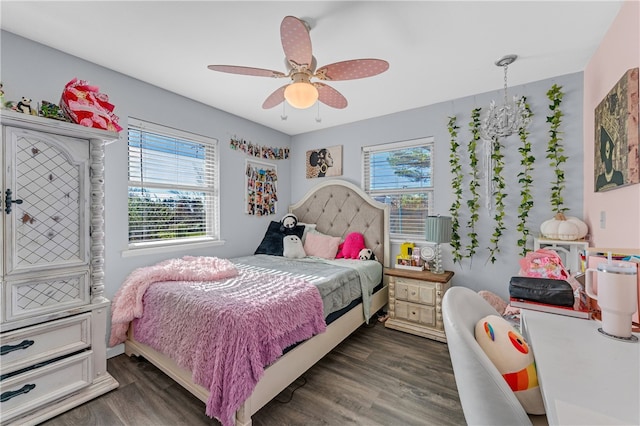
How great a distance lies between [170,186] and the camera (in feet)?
9.05

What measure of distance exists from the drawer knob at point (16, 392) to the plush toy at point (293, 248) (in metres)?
2.15

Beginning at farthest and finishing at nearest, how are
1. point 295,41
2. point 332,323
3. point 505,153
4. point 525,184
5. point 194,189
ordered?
point 194,189, point 505,153, point 525,184, point 332,323, point 295,41

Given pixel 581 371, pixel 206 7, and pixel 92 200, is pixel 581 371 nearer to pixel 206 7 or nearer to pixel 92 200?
pixel 206 7

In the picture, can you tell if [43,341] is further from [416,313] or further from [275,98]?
[416,313]

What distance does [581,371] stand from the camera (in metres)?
0.73

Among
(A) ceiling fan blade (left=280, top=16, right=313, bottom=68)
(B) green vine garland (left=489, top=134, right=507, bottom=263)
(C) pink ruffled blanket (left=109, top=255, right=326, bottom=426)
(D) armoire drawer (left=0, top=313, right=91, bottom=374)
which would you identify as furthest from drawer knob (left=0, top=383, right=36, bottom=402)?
(B) green vine garland (left=489, top=134, right=507, bottom=263)

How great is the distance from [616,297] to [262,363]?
1585 millimetres

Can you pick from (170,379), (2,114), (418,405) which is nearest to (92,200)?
(2,114)

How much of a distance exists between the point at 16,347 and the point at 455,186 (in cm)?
358

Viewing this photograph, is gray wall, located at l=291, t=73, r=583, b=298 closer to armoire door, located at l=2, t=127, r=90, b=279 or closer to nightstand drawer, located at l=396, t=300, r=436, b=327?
nightstand drawer, located at l=396, t=300, r=436, b=327

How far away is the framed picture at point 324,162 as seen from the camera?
365cm

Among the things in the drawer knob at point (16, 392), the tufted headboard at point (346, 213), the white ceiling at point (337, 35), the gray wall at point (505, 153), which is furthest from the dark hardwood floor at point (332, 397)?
the white ceiling at point (337, 35)

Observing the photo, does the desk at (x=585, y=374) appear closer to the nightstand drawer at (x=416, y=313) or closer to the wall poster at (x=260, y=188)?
the nightstand drawer at (x=416, y=313)

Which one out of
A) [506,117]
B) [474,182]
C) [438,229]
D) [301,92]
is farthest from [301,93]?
[474,182]
